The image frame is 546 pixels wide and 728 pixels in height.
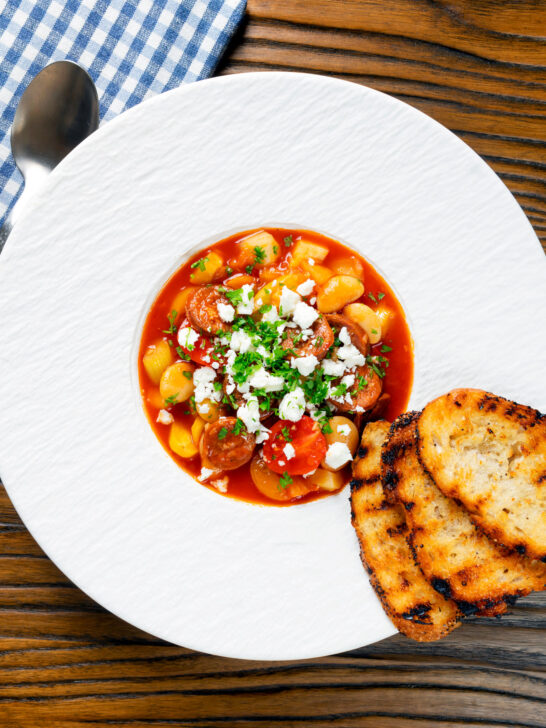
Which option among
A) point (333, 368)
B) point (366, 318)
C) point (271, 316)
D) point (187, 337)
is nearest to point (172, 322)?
point (187, 337)

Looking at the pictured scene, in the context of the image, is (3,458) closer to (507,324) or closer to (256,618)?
(256,618)

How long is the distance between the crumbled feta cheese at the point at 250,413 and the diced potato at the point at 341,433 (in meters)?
0.34

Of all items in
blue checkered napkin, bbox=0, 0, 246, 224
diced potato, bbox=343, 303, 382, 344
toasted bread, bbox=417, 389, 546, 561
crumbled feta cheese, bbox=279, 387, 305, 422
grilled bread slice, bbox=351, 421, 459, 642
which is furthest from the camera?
blue checkered napkin, bbox=0, 0, 246, 224

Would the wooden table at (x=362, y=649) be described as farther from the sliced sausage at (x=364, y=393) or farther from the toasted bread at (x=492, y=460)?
the sliced sausage at (x=364, y=393)

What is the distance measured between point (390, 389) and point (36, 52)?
7.95ft

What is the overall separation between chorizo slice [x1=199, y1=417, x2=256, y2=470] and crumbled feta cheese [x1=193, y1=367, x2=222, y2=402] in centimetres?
12

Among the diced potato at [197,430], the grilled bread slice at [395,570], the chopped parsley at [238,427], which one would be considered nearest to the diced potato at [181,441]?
the diced potato at [197,430]

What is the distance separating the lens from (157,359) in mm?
2895

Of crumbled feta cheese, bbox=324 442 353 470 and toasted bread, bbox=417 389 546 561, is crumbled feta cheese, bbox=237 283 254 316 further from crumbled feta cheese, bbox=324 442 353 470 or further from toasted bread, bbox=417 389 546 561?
toasted bread, bbox=417 389 546 561

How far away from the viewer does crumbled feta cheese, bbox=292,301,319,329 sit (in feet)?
9.29

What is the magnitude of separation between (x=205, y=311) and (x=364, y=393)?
0.84 metres

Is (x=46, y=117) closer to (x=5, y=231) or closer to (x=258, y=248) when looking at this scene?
(x=5, y=231)

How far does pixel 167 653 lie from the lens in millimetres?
3236

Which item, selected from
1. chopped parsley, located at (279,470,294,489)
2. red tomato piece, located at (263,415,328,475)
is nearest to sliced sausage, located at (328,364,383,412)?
red tomato piece, located at (263,415,328,475)
